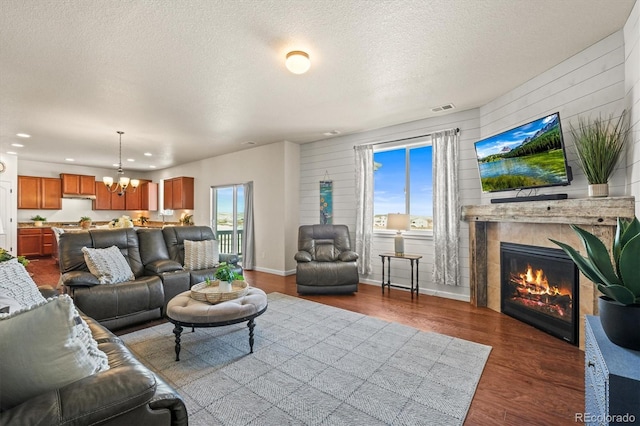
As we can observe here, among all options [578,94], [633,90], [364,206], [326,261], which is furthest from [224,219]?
[633,90]

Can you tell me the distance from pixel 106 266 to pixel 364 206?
3.77 meters

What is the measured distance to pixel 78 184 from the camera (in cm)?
856

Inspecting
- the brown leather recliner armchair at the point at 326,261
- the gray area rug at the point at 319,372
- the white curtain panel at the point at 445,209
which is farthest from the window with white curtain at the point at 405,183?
the gray area rug at the point at 319,372

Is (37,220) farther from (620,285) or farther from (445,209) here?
(620,285)

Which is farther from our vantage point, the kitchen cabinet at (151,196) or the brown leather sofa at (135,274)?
the kitchen cabinet at (151,196)

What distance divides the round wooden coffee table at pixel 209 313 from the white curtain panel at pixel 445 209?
2901mm

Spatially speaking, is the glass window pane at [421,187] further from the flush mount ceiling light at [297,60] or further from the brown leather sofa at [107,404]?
the brown leather sofa at [107,404]

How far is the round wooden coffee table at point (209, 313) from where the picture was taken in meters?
2.40

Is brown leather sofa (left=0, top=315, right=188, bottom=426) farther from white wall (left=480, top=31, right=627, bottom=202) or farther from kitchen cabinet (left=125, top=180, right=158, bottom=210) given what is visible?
kitchen cabinet (left=125, top=180, right=158, bottom=210)

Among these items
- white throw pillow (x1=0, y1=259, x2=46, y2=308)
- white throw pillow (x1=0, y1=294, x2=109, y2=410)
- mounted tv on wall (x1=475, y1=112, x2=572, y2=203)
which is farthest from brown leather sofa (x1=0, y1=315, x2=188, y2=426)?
mounted tv on wall (x1=475, y1=112, x2=572, y2=203)

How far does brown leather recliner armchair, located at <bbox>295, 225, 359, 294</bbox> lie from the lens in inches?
176

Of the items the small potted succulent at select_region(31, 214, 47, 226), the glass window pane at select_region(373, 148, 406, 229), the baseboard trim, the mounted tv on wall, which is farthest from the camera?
the small potted succulent at select_region(31, 214, 47, 226)

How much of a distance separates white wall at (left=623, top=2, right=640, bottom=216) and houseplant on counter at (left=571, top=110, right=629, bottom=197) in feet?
0.34

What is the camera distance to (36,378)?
3.34 ft
